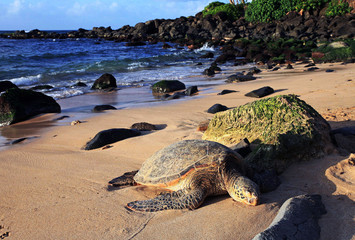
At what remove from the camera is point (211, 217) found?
116 inches

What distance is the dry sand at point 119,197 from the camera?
2770mm

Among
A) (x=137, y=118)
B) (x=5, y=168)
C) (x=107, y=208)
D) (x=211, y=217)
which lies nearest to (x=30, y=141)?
(x=5, y=168)

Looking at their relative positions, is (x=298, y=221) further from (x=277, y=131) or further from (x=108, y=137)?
(x=108, y=137)

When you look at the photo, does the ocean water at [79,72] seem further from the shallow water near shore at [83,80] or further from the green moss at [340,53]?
the green moss at [340,53]

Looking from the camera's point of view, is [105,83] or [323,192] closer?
[323,192]

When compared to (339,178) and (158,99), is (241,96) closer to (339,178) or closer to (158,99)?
(158,99)

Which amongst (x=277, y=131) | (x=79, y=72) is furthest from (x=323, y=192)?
(x=79, y=72)

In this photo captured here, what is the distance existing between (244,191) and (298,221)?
63cm

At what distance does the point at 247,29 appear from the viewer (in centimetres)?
4453

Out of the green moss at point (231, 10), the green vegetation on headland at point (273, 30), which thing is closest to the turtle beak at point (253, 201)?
the green vegetation on headland at point (273, 30)

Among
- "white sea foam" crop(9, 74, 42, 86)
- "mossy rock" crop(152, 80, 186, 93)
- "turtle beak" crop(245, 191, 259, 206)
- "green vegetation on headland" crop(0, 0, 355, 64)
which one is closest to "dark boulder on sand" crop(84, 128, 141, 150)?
"turtle beak" crop(245, 191, 259, 206)

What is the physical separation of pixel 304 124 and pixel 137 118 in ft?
14.6

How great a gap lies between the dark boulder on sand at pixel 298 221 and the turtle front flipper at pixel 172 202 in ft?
2.74

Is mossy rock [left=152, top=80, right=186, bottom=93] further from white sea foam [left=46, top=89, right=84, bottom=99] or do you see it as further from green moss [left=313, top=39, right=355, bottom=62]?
green moss [left=313, top=39, right=355, bottom=62]
